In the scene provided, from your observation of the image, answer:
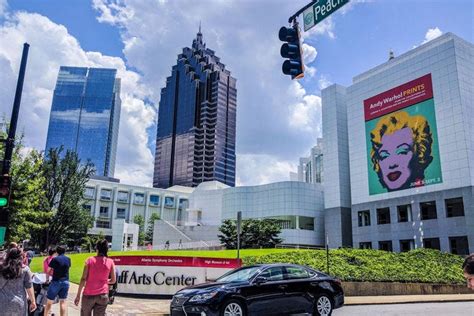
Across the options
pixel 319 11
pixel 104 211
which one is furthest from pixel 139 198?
pixel 319 11

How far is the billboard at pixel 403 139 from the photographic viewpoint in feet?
153

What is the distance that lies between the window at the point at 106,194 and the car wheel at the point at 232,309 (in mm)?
100398

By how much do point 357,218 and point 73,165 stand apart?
35.3 meters

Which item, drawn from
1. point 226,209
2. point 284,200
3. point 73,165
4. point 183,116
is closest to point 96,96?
point 183,116

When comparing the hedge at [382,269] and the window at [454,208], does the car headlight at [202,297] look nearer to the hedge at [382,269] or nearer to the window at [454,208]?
the hedge at [382,269]

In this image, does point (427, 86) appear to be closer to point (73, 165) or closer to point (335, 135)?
point (335, 135)

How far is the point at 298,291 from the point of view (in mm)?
10852

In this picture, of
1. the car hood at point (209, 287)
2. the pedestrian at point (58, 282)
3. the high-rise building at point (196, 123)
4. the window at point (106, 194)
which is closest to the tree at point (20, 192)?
the pedestrian at point (58, 282)

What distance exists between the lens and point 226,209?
78750mm

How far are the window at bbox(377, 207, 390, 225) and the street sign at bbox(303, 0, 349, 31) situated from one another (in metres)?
47.3

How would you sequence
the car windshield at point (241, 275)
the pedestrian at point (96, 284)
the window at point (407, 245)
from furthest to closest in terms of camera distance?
the window at point (407, 245) → the car windshield at point (241, 275) → the pedestrian at point (96, 284)

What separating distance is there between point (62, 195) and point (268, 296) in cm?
3677

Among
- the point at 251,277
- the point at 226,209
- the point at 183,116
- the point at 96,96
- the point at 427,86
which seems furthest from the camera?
the point at 96,96

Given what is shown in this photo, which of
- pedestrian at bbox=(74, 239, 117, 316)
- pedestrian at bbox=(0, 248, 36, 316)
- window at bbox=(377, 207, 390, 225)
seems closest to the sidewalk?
pedestrian at bbox=(74, 239, 117, 316)
